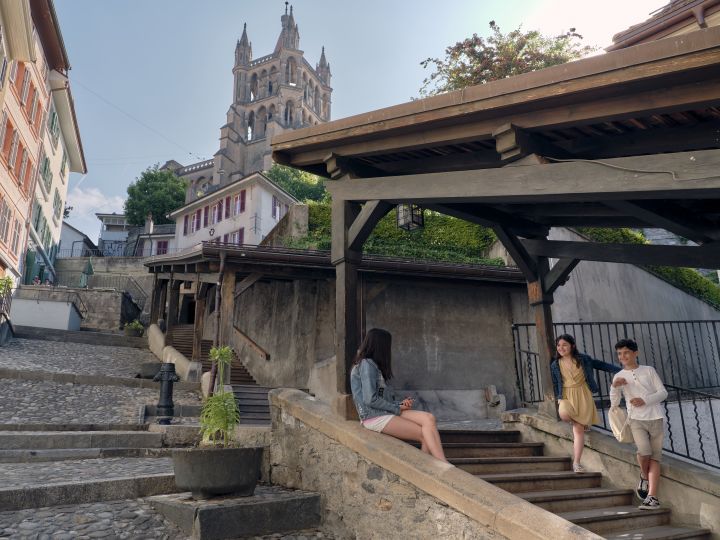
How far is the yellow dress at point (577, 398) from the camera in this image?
526 cm

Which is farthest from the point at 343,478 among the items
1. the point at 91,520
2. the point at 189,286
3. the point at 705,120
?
the point at 189,286

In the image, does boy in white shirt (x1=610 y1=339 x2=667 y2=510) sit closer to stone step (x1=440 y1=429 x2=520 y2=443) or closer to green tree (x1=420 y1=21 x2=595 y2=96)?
stone step (x1=440 y1=429 x2=520 y2=443)

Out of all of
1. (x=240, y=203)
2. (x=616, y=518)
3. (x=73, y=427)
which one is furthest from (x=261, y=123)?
(x=616, y=518)

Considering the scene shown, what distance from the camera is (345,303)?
4.98 m

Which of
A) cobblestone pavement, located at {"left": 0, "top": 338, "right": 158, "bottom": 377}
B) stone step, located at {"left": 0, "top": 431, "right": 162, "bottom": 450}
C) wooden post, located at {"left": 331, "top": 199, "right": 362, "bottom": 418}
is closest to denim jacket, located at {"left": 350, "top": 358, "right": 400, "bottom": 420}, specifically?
wooden post, located at {"left": 331, "top": 199, "right": 362, "bottom": 418}

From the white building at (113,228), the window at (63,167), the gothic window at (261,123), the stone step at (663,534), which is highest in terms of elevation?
the gothic window at (261,123)

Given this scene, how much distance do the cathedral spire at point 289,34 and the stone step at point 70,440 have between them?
84.8 metres

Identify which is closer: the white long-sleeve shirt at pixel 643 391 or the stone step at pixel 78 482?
the stone step at pixel 78 482

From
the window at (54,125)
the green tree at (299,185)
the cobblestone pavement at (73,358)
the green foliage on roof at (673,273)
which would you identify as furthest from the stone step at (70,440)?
the green tree at (299,185)

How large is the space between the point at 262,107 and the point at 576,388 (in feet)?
251

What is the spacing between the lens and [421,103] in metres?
4.42

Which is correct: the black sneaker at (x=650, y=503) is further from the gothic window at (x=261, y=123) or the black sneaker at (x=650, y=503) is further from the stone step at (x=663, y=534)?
the gothic window at (x=261, y=123)

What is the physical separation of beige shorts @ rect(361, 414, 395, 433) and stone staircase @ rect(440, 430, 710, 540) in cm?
81

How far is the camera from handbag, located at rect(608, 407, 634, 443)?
479cm
